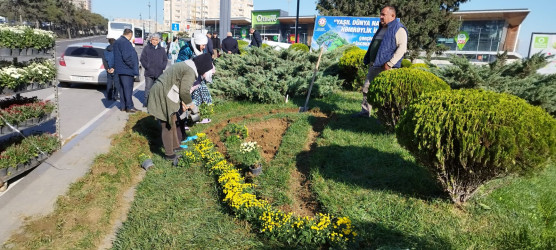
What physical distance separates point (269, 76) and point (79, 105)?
16.1 feet

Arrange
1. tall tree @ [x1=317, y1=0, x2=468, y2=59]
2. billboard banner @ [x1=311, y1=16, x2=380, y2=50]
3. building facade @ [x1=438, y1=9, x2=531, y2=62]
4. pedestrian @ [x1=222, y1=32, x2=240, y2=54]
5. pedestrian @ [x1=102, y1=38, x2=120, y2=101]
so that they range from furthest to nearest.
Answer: building facade @ [x1=438, y1=9, x2=531, y2=62], tall tree @ [x1=317, y1=0, x2=468, y2=59], billboard banner @ [x1=311, y1=16, x2=380, y2=50], pedestrian @ [x1=222, y1=32, x2=240, y2=54], pedestrian @ [x1=102, y1=38, x2=120, y2=101]

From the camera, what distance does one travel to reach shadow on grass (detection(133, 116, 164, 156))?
6147 millimetres

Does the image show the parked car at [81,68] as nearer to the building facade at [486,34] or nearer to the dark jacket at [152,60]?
the dark jacket at [152,60]

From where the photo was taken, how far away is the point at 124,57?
8000 mm

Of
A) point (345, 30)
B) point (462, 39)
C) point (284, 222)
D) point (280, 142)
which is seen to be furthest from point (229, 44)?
point (462, 39)

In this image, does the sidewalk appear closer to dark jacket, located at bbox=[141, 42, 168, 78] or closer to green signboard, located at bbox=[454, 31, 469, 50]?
dark jacket, located at bbox=[141, 42, 168, 78]

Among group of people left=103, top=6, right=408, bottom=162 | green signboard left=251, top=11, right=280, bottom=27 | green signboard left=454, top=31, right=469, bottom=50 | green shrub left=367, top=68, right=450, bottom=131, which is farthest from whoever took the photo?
green signboard left=251, top=11, right=280, bottom=27

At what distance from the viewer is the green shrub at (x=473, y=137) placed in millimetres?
2838

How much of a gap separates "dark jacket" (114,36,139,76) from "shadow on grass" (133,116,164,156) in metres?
1.57

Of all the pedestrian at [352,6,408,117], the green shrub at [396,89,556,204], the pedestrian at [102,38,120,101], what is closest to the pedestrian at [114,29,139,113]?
the pedestrian at [102,38,120,101]

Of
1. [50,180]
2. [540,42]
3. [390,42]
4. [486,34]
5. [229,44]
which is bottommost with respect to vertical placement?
[50,180]

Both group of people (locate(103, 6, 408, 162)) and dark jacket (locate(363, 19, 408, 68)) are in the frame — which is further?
dark jacket (locate(363, 19, 408, 68))

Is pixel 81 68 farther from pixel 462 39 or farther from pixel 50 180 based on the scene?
pixel 462 39

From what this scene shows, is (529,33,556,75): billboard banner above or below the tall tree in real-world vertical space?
below
